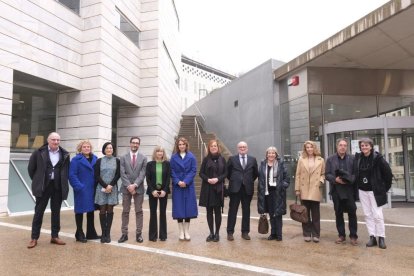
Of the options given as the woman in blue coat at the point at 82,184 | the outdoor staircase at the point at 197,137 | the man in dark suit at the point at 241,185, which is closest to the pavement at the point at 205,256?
the man in dark suit at the point at 241,185

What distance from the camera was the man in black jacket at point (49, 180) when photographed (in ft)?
19.0

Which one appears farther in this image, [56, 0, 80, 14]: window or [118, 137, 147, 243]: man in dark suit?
[56, 0, 80, 14]: window

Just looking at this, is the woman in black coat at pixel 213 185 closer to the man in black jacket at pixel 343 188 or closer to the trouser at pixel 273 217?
the trouser at pixel 273 217

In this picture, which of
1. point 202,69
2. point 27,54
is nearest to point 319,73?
point 27,54

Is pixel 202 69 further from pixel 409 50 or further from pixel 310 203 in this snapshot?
pixel 310 203

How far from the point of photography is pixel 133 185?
6.09 metres

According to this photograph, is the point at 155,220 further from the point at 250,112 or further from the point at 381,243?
the point at 250,112

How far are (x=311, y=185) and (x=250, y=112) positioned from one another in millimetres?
10484

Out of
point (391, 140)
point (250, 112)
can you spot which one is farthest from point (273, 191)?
point (250, 112)

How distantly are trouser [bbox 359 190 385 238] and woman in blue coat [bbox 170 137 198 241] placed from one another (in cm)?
274

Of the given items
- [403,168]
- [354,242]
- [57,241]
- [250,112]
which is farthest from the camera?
[250,112]

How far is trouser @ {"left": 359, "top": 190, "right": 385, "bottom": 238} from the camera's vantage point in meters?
5.80

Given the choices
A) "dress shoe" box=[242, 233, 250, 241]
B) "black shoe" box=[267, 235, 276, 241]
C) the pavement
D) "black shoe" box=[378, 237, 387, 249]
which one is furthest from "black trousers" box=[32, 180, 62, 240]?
"black shoe" box=[378, 237, 387, 249]

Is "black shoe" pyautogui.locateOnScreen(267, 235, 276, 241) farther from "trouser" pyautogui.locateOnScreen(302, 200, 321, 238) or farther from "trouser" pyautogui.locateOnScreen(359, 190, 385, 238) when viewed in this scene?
"trouser" pyautogui.locateOnScreen(359, 190, 385, 238)
